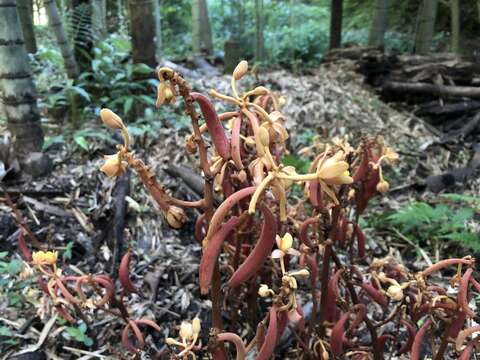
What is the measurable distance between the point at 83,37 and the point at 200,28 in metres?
5.82

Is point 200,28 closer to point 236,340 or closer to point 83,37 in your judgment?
point 83,37

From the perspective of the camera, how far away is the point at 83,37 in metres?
3.81

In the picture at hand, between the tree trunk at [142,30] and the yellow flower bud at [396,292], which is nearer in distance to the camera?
the yellow flower bud at [396,292]

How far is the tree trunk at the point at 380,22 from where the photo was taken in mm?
6473

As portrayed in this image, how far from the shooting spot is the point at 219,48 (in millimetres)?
11484

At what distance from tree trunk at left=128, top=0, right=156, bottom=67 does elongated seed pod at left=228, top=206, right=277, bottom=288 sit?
317 cm

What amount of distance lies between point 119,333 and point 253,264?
109cm

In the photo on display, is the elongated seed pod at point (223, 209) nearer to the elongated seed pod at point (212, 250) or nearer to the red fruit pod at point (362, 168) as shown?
the elongated seed pod at point (212, 250)

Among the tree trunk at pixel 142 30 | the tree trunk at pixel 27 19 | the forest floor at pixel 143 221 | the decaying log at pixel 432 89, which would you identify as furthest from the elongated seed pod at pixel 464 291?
the tree trunk at pixel 27 19

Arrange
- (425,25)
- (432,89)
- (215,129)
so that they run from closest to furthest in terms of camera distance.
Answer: (215,129) → (432,89) → (425,25)

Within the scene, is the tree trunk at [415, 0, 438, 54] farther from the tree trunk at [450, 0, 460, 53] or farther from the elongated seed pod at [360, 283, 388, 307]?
the elongated seed pod at [360, 283, 388, 307]

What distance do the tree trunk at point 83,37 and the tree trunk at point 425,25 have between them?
4.79 meters

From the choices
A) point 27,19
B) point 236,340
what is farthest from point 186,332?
point 27,19

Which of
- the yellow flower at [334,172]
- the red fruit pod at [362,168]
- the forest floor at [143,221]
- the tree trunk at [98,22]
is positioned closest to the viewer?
the yellow flower at [334,172]
